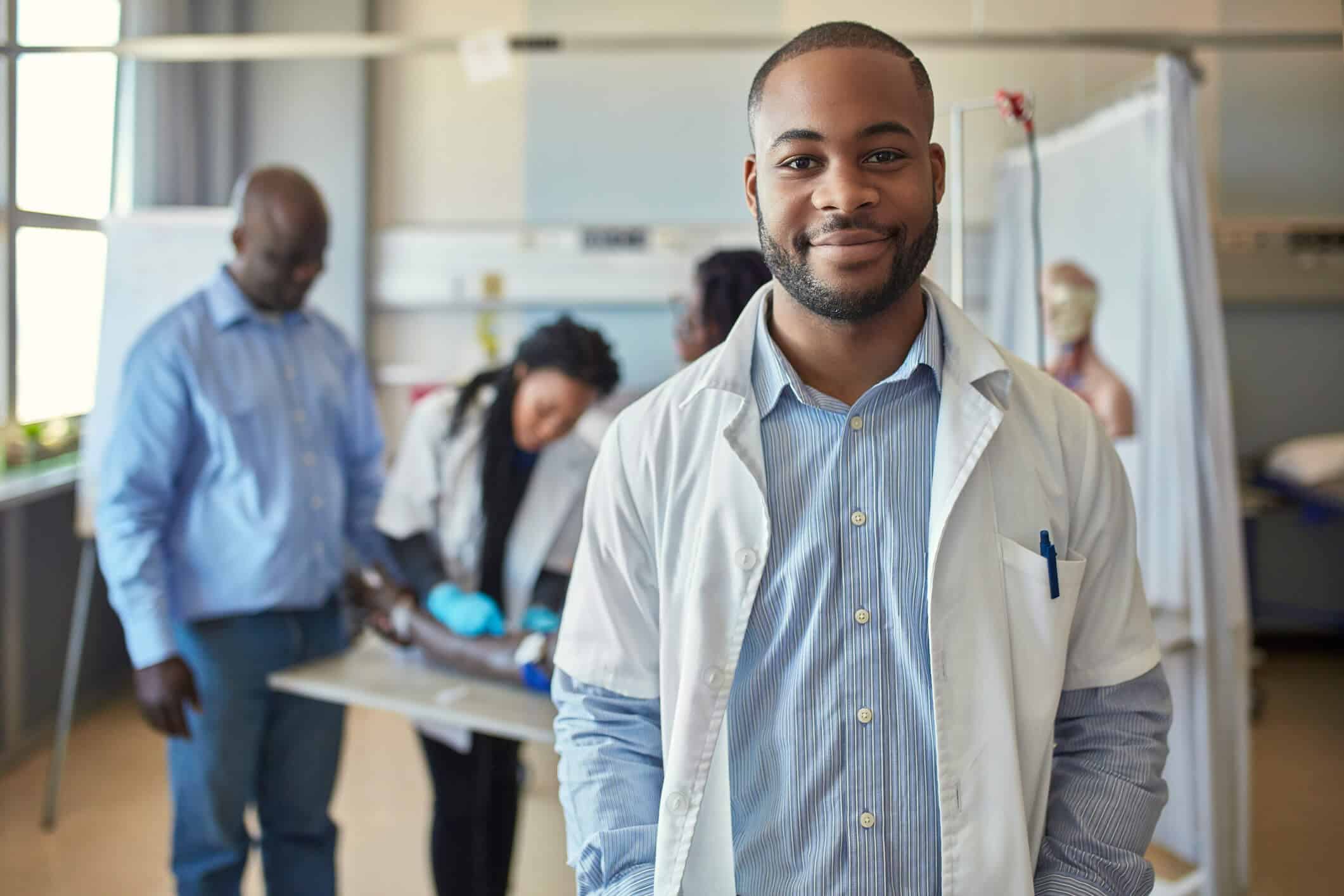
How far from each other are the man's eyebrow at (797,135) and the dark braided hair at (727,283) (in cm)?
80

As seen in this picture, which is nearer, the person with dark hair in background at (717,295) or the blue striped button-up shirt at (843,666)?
the blue striped button-up shirt at (843,666)

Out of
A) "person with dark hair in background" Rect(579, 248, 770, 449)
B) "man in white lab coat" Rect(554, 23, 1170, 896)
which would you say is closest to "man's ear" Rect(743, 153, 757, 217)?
"man in white lab coat" Rect(554, 23, 1170, 896)

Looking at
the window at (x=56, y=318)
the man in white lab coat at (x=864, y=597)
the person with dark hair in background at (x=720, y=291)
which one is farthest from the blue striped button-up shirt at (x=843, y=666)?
the window at (x=56, y=318)

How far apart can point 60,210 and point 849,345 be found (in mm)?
3689

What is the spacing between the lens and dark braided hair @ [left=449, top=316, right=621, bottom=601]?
2.48m

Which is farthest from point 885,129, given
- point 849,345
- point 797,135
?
point 849,345

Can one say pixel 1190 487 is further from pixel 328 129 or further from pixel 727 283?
pixel 328 129

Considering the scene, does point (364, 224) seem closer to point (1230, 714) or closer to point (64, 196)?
point (64, 196)

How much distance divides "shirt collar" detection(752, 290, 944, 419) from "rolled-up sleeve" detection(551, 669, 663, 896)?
34cm

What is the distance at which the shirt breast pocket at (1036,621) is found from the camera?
3.59ft

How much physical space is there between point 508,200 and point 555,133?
37 cm

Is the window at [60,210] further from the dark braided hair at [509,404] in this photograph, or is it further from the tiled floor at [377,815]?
the dark braided hair at [509,404]

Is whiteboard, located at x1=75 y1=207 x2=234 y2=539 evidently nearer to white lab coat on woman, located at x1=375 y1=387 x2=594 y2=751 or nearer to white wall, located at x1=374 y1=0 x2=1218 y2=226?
white lab coat on woman, located at x1=375 y1=387 x2=594 y2=751

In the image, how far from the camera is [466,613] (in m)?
2.31
